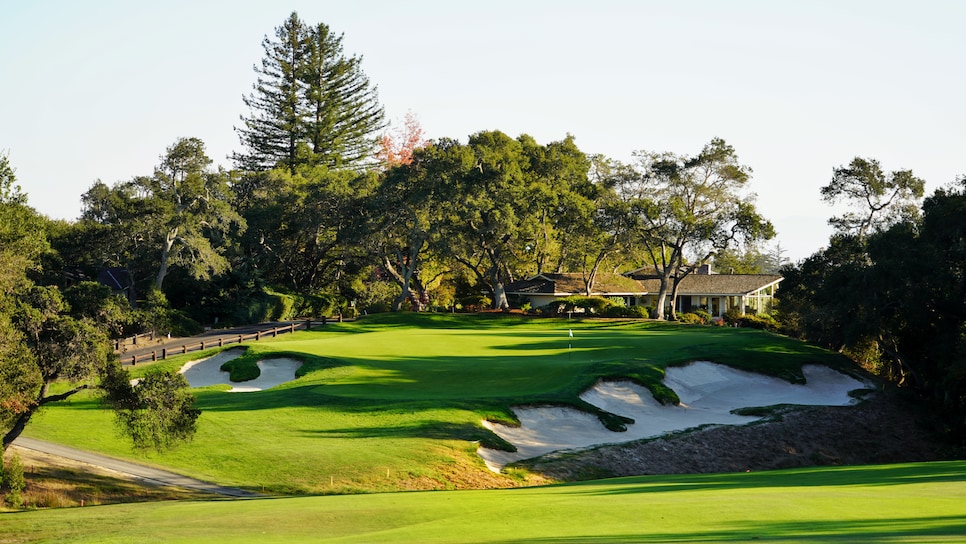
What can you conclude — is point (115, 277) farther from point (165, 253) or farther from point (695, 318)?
point (695, 318)

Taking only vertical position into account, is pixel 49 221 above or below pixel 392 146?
below

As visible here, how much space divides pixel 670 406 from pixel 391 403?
12.3 m

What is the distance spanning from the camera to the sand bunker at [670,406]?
3023 cm

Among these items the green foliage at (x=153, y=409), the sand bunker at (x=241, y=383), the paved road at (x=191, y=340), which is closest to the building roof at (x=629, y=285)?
the paved road at (x=191, y=340)

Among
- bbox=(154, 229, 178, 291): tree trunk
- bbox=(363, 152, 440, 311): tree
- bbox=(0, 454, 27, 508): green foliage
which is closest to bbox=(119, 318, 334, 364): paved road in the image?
bbox=(154, 229, 178, 291): tree trunk

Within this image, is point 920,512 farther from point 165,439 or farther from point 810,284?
point 810,284

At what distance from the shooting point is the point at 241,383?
39.7m

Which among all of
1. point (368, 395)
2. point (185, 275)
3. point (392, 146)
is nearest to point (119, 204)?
point (185, 275)

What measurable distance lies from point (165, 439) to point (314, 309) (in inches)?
2172

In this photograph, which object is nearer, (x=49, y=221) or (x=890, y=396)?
(x=890, y=396)

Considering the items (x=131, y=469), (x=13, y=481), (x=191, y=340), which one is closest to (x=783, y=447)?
(x=131, y=469)

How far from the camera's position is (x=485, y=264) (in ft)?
298

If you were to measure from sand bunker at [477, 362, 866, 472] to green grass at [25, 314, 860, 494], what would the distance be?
0.59 meters

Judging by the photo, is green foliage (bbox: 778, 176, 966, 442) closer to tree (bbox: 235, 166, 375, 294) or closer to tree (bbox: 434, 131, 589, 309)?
tree (bbox: 434, 131, 589, 309)
